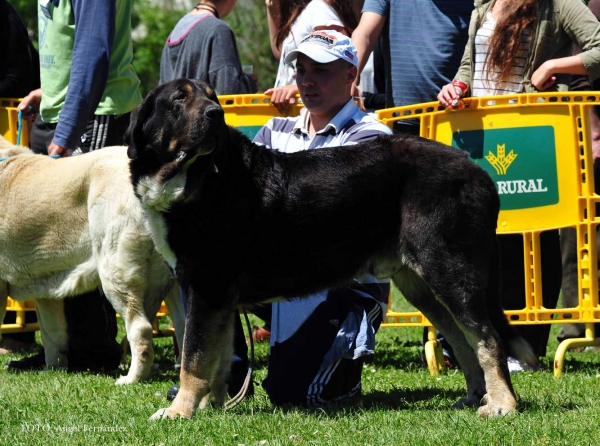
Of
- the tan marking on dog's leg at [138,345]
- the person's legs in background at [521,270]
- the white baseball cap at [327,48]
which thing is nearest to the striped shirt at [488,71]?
the person's legs in background at [521,270]

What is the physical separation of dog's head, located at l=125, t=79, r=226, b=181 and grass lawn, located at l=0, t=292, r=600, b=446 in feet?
3.85

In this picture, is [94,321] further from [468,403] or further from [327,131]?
[468,403]

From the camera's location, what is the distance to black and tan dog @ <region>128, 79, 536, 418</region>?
4.29 metres

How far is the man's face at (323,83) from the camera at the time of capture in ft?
16.5

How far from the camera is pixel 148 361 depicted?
18.9 feet

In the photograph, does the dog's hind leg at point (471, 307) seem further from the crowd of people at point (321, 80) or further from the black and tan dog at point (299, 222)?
the crowd of people at point (321, 80)

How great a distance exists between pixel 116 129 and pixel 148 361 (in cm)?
171

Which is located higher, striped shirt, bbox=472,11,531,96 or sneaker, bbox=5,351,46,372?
striped shirt, bbox=472,11,531,96

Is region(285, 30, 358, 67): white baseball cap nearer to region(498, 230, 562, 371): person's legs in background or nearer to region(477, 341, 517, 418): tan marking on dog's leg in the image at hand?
region(477, 341, 517, 418): tan marking on dog's leg

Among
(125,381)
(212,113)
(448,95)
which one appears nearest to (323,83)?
(212,113)

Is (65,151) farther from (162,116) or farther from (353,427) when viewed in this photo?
(353,427)

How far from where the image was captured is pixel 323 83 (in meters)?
5.04

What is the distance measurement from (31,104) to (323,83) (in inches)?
111

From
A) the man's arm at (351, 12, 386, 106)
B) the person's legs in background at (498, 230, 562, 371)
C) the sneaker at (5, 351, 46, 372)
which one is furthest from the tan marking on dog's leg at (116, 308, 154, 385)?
the person's legs in background at (498, 230, 562, 371)
